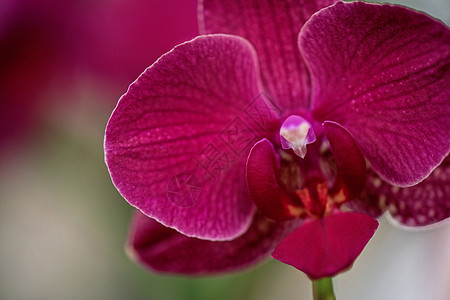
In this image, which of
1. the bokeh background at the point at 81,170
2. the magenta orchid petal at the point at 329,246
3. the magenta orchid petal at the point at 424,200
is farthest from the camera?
the bokeh background at the point at 81,170

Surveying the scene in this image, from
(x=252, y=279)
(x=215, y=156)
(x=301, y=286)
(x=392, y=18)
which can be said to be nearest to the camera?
(x=392, y=18)

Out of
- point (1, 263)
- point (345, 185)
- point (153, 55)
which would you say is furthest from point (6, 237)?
point (345, 185)

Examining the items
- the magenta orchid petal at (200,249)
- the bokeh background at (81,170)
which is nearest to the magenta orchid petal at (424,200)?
the magenta orchid petal at (200,249)

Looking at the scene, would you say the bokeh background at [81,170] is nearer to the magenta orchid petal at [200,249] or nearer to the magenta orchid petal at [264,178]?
the magenta orchid petal at [200,249]

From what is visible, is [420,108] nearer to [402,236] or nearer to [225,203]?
[225,203]

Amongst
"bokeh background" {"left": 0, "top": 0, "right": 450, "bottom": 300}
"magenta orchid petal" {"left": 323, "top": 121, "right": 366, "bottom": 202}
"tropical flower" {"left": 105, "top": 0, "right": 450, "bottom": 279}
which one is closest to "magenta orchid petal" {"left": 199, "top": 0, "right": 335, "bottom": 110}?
"tropical flower" {"left": 105, "top": 0, "right": 450, "bottom": 279}

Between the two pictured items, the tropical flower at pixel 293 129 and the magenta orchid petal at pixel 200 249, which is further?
the magenta orchid petal at pixel 200 249
